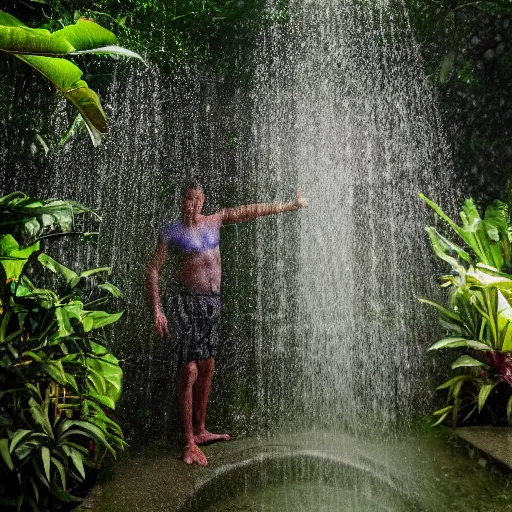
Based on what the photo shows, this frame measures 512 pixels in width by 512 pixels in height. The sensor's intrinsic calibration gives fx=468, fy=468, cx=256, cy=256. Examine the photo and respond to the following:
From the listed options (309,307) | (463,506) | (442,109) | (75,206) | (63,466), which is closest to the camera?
(63,466)

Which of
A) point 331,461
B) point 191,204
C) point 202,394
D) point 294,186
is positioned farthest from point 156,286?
point 294,186

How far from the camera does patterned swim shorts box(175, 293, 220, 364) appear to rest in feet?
10.9

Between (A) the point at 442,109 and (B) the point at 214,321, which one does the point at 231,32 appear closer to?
(A) the point at 442,109

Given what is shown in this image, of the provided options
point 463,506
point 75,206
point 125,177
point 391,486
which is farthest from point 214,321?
point 125,177

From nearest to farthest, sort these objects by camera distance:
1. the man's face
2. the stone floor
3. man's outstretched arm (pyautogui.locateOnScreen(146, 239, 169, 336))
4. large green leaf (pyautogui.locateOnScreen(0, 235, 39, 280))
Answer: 1. the stone floor
2. large green leaf (pyautogui.locateOnScreen(0, 235, 39, 280))
3. man's outstretched arm (pyautogui.locateOnScreen(146, 239, 169, 336))
4. the man's face

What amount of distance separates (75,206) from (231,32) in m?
3.62

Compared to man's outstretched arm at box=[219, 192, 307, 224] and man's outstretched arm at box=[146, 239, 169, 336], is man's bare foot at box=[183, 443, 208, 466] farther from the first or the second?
man's outstretched arm at box=[219, 192, 307, 224]

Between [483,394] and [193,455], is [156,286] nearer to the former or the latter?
[193,455]

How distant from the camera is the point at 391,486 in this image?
2.75m

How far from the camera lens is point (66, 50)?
79.5 inches

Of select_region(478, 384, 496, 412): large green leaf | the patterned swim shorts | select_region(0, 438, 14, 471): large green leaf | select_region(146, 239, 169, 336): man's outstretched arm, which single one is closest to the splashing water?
select_region(478, 384, 496, 412): large green leaf

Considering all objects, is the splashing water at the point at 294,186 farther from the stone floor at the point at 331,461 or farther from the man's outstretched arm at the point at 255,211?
the man's outstretched arm at the point at 255,211

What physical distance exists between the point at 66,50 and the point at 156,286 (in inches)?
68.7

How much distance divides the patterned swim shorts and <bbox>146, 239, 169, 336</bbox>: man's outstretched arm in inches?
6.1
